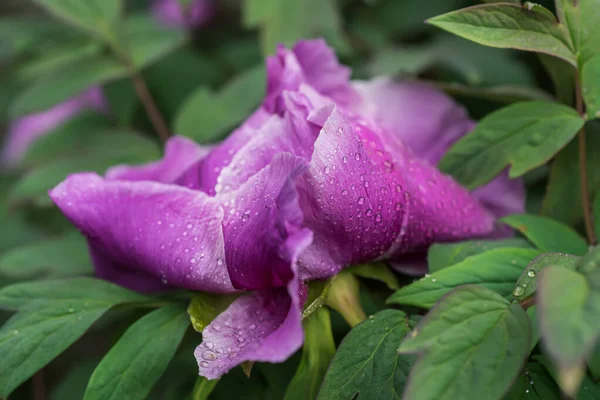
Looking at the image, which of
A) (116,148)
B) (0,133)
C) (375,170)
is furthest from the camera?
(0,133)

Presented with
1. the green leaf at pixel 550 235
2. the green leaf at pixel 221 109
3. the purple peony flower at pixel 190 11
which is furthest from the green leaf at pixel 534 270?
the purple peony flower at pixel 190 11

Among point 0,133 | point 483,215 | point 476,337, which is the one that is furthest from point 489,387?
point 0,133

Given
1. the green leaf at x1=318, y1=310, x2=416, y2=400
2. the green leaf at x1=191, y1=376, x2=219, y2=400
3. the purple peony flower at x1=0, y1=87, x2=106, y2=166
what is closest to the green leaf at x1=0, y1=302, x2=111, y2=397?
the green leaf at x1=191, y1=376, x2=219, y2=400

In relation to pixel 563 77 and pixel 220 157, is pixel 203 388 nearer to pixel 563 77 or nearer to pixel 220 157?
pixel 220 157

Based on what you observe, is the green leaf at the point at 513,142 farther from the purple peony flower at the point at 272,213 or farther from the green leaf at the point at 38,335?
the green leaf at the point at 38,335

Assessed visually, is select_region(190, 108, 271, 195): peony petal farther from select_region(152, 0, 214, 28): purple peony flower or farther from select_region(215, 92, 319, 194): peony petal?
select_region(152, 0, 214, 28): purple peony flower

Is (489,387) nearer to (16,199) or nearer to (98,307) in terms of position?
(98,307)

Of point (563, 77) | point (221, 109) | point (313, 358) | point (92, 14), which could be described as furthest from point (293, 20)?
point (313, 358)
